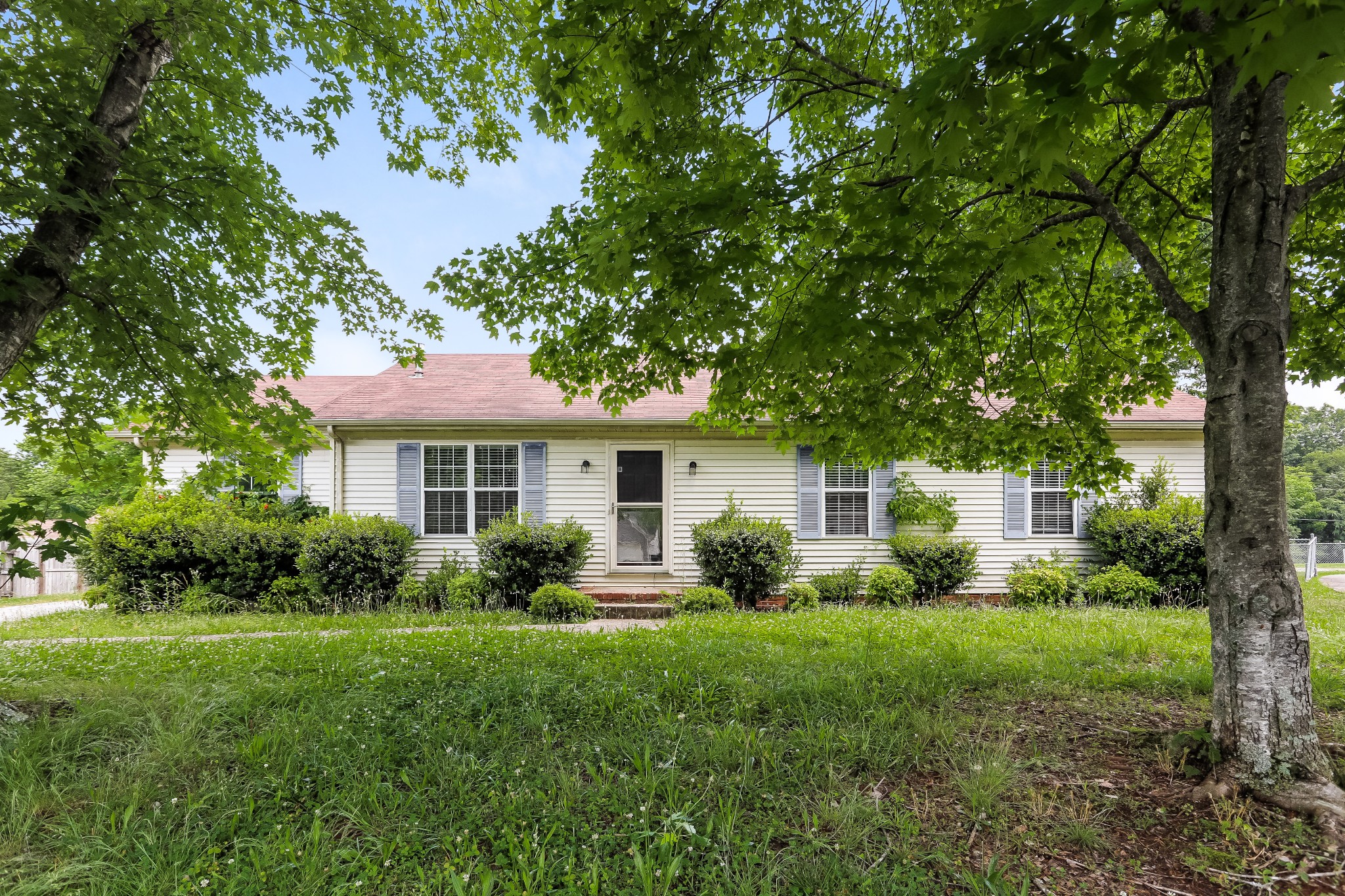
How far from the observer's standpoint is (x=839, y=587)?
9.12 meters

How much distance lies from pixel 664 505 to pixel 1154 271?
24.6ft

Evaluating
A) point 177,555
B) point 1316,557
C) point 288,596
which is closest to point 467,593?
point 288,596

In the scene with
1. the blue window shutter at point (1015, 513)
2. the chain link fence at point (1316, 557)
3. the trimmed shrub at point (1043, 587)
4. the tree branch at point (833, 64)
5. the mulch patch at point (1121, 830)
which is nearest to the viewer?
the mulch patch at point (1121, 830)

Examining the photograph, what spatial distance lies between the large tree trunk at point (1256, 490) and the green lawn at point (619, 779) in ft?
1.15

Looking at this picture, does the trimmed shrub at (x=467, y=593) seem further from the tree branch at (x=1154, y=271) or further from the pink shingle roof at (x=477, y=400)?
the tree branch at (x=1154, y=271)

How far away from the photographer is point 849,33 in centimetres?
422

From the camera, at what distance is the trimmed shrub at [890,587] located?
29.0 feet

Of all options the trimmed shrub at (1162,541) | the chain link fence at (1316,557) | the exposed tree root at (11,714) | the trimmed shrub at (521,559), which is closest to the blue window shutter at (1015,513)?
the trimmed shrub at (1162,541)

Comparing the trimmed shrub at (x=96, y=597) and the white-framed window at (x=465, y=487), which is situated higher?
the white-framed window at (x=465, y=487)

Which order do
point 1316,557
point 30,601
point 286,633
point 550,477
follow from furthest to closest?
point 1316,557, point 30,601, point 550,477, point 286,633

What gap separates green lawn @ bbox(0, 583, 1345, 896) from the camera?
86.7 inches

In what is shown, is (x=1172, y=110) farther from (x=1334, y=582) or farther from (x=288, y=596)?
(x=1334, y=582)

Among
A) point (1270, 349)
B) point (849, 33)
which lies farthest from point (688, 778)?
point (849, 33)

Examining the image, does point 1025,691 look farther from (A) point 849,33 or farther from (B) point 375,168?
(B) point 375,168
